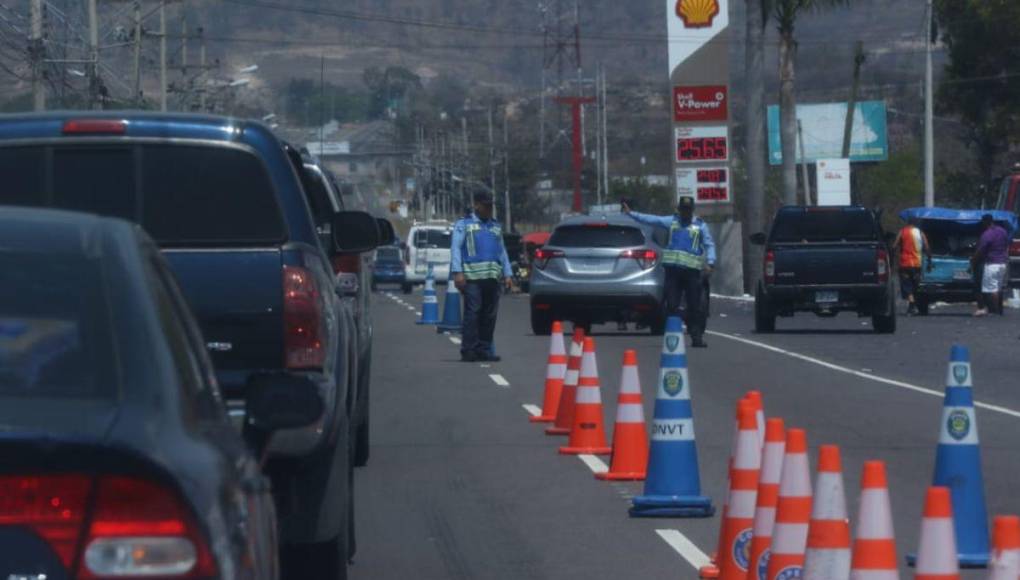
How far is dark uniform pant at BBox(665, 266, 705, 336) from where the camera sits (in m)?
23.1

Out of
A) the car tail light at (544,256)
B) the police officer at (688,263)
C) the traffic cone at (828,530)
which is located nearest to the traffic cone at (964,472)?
the traffic cone at (828,530)

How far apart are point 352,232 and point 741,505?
109 inches

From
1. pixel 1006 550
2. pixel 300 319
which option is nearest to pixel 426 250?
pixel 300 319

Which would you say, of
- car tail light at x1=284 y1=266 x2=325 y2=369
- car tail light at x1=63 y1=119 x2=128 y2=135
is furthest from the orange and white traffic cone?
car tail light at x1=63 y1=119 x2=128 y2=135

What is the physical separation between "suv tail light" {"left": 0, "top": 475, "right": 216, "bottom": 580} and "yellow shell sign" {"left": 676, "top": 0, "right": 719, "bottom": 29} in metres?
42.3

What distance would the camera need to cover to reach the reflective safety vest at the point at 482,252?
20.1 meters

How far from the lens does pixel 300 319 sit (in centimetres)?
770

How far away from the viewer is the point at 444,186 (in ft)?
386

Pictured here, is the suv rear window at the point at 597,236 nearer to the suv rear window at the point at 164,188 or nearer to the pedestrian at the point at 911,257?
the pedestrian at the point at 911,257

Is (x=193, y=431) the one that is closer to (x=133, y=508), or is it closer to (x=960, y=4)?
(x=133, y=508)

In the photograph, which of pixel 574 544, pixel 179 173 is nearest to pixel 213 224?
pixel 179 173

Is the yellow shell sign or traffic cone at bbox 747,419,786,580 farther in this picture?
the yellow shell sign

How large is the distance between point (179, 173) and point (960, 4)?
56622 millimetres

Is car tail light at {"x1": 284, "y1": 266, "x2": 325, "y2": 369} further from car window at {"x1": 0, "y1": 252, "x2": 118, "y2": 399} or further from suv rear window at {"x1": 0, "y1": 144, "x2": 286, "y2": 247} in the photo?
car window at {"x1": 0, "y1": 252, "x2": 118, "y2": 399}
